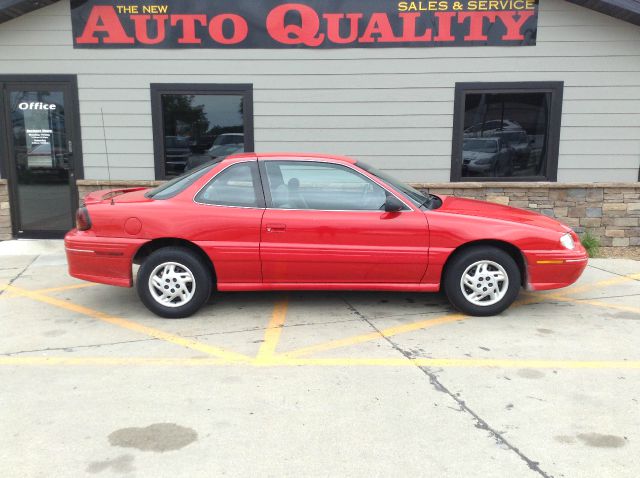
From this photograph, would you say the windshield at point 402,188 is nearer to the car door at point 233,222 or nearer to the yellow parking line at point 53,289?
the car door at point 233,222

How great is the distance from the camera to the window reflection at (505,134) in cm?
824

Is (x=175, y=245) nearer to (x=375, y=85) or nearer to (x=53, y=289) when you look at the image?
(x=53, y=289)

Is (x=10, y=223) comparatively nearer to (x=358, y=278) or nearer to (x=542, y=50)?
(x=358, y=278)

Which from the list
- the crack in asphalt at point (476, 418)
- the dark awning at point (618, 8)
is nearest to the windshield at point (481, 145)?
the dark awning at point (618, 8)

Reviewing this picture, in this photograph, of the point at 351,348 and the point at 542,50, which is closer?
the point at 351,348

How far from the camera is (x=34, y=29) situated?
8055 millimetres

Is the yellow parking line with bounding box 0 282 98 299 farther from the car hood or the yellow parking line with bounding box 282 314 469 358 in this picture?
the car hood

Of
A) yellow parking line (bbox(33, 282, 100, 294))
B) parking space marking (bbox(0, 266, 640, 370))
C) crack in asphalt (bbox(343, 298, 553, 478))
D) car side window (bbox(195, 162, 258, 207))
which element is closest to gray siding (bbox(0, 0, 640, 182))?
yellow parking line (bbox(33, 282, 100, 294))

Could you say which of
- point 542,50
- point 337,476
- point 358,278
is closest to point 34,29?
point 358,278

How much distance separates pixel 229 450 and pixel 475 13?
7151mm

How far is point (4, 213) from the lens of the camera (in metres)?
8.46

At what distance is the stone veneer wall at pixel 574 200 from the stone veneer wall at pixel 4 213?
0.04 metres

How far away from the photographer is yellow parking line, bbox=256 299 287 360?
4.41m

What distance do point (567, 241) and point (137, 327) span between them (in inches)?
158
